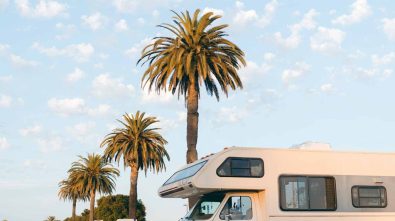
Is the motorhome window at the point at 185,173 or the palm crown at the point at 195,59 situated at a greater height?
the palm crown at the point at 195,59

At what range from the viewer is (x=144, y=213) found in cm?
9244

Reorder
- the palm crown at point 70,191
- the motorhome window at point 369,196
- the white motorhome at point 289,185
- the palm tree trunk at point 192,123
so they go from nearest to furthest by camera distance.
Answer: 1. the white motorhome at point 289,185
2. the motorhome window at point 369,196
3. the palm tree trunk at point 192,123
4. the palm crown at point 70,191

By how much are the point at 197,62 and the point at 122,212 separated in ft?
189

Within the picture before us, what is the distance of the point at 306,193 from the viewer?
541 inches

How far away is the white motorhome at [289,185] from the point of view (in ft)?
43.6

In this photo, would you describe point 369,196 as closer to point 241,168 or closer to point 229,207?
point 241,168

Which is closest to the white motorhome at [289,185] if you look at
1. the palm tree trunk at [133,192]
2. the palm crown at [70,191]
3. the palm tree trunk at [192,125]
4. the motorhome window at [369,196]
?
the motorhome window at [369,196]

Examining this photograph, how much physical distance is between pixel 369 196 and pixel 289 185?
2233 millimetres

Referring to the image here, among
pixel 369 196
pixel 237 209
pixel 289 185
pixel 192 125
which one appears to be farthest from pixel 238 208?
pixel 192 125

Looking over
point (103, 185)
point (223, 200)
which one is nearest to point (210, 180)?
point (223, 200)

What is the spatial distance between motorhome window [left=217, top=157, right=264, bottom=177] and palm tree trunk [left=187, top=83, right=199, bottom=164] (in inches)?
745

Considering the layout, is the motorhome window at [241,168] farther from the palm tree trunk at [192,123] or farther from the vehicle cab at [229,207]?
the palm tree trunk at [192,123]

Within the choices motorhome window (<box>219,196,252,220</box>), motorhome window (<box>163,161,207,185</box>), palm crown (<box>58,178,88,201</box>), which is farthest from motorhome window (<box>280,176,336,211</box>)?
palm crown (<box>58,178,88,201</box>)

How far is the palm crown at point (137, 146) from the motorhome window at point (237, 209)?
4009cm
